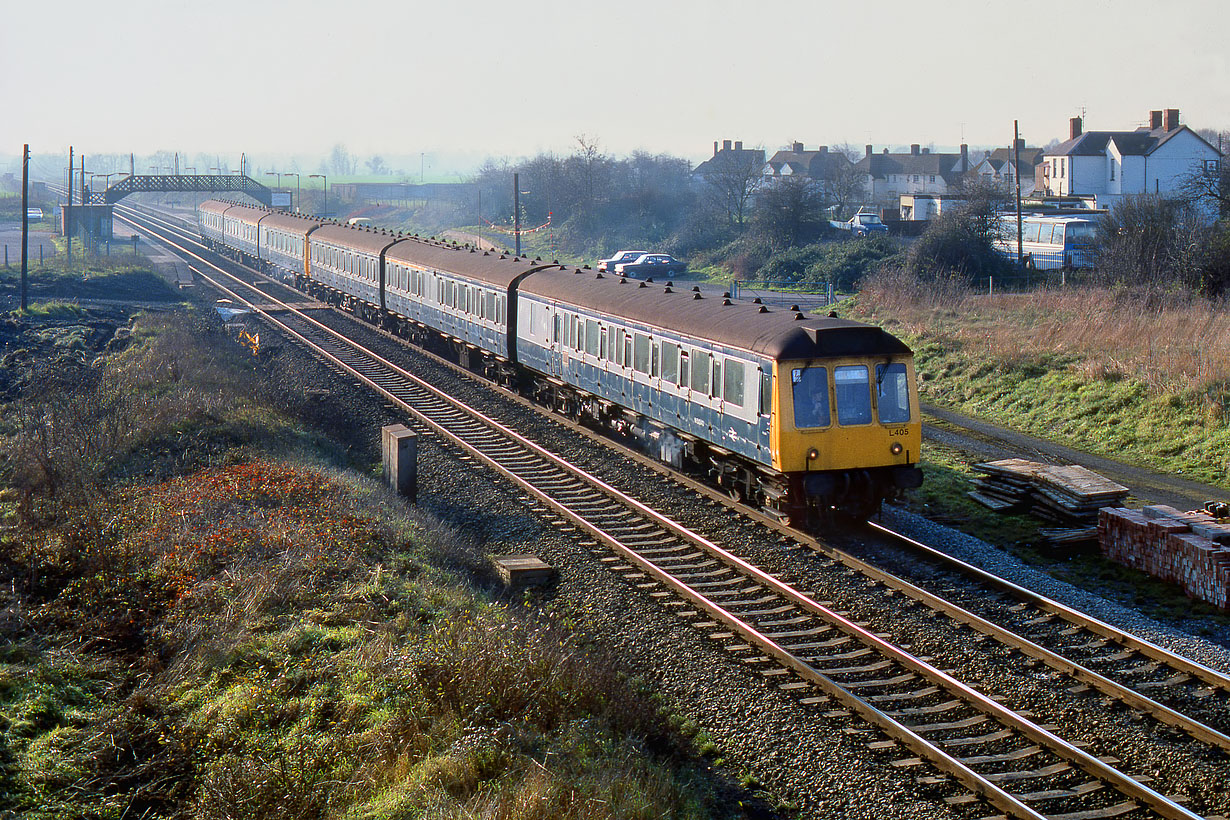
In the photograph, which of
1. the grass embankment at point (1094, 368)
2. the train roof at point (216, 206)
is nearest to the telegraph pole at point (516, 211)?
the grass embankment at point (1094, 368)

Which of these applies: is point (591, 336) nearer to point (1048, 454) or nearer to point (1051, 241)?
point (1048, 454)

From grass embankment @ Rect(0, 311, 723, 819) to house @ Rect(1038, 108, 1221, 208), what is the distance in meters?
66.3

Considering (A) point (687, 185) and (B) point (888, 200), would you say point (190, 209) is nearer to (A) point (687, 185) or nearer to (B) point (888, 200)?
(A) point (687, 185)

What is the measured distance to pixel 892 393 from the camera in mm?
14414

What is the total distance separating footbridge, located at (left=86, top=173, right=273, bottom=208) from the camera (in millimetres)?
78250

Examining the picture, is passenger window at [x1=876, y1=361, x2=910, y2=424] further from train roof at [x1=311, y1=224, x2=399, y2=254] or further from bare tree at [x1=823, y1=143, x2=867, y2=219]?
bare tree at [x1=823, y1=143, x2=867, y2=219]

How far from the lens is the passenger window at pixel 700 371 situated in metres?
16.1

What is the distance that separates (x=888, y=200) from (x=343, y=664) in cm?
9017

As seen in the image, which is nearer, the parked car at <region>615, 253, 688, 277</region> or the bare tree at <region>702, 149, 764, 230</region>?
the parked car at <region>615, 253, 688, 277</region>

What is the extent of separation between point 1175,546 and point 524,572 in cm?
760

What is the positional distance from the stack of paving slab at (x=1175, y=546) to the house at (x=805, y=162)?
85.0m

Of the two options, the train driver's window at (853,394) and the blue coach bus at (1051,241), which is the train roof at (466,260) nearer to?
the train driver's window at (853,394)

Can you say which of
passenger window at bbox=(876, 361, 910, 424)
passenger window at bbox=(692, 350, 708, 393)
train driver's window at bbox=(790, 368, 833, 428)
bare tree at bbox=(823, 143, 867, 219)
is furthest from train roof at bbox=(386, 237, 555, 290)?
bare tree at bbox=(823, 143, 867, 219)

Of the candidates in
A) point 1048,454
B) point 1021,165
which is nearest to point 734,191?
point 1021,165
